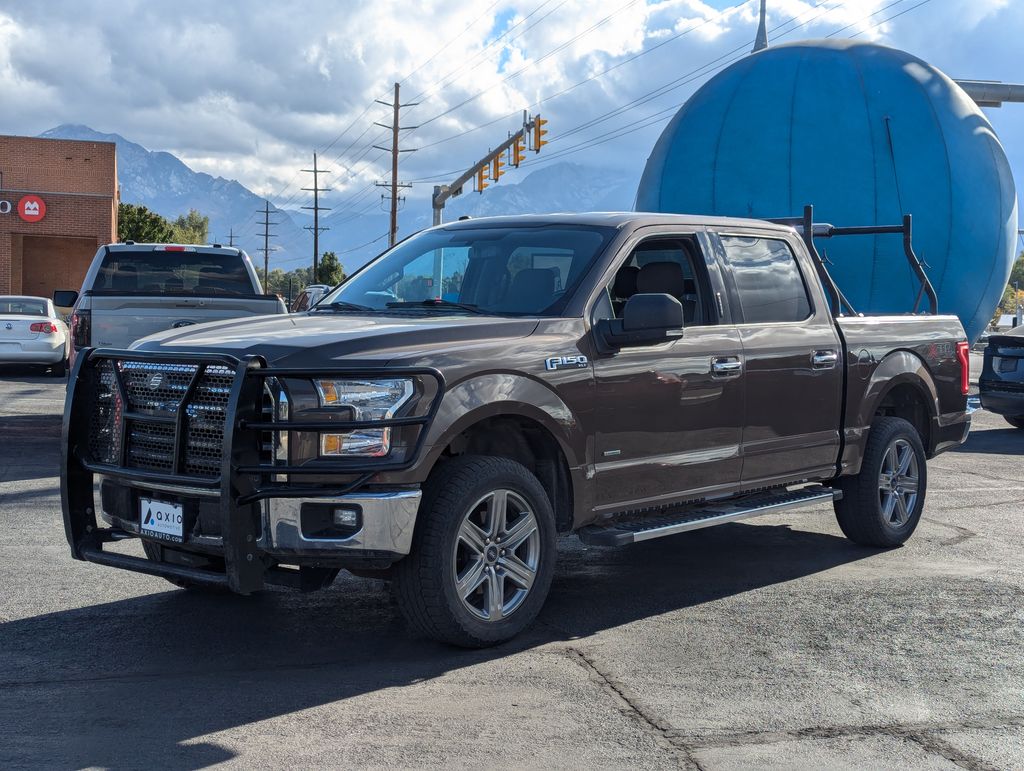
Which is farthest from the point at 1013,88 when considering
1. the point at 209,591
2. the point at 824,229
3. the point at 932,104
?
the point at 209,591

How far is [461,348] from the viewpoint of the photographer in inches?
207

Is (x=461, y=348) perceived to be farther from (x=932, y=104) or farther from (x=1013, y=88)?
(x=1013, y=88)

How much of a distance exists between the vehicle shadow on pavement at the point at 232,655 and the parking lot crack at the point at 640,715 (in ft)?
1.13

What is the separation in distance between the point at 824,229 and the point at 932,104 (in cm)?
1193

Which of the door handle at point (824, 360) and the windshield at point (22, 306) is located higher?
the windshield at point (22, 306)

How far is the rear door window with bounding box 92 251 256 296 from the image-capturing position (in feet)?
41.5

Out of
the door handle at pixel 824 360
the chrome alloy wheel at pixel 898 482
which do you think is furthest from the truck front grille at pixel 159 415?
the chrome alloy wheel at pixel 898 482

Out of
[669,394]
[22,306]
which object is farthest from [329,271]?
[669,394]

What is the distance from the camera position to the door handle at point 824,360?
23.5ft

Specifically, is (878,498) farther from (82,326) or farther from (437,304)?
(82,326)

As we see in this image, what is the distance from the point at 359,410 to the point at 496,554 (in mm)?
969

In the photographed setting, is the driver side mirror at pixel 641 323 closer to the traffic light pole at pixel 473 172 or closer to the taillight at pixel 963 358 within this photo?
the taillight at pixel 963 358

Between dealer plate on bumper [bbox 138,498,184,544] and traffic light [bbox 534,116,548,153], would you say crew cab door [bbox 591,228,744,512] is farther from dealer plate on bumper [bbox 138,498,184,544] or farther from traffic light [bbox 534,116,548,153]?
traffic light [bbox 534,116,548,153]

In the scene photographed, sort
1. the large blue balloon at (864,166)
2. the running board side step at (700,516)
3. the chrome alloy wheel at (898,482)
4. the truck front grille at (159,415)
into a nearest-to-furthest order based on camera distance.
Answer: the truck front grille at (159,415) → the running board side step at (700,516) → the chrome alloy wheel at (898,482) → the large blue balloon at (864,166)
